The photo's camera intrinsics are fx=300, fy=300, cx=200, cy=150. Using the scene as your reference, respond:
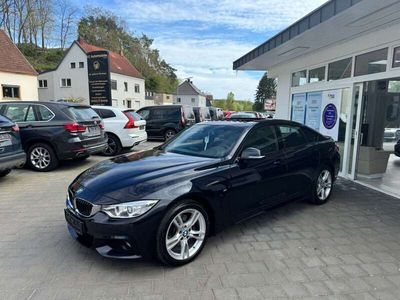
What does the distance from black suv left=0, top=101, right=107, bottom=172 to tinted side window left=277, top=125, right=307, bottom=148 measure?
4.86 metres

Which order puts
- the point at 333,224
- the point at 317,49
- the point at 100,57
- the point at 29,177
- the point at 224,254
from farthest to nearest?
1. the point at 100,57
2. the point at 317,49
3. the point at 29,177
4. the point at 333,224
5. the point at 224,254

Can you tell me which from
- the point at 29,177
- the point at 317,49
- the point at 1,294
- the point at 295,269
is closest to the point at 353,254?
the point at 295,269

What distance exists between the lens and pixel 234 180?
350cm

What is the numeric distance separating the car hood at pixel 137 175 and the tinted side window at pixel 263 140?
0.64 meters

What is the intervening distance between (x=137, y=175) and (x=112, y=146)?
688 centimetres

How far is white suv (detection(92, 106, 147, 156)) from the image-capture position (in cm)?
948

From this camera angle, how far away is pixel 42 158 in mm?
7254

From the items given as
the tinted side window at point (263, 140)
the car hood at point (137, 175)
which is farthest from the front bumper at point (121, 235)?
the tinted side window at point (263, 140)

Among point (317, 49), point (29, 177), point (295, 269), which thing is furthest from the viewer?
point (317, 49)

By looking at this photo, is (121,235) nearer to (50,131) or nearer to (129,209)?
(129,209)

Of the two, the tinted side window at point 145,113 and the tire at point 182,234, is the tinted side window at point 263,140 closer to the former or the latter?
the tire at point 182,234

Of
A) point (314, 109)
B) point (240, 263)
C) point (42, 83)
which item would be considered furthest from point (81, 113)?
point (42, 83)

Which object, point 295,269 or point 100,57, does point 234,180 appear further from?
point 100,57

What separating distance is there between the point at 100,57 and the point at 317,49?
1296 cm
